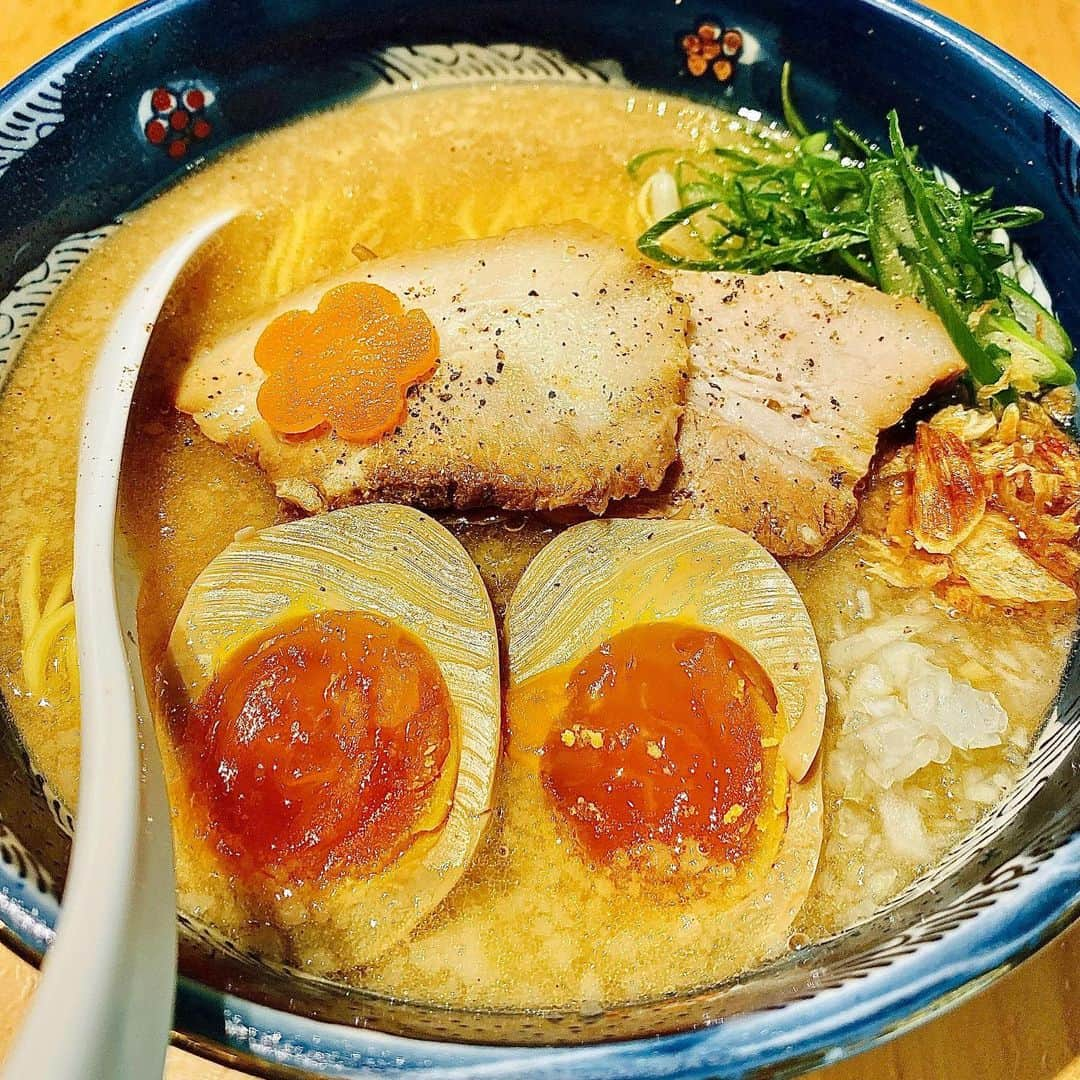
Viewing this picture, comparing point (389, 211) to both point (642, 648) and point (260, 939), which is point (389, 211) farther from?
point (260, 939)

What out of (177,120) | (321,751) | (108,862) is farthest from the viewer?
(177,120)

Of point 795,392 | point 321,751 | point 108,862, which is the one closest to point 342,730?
point 321,751

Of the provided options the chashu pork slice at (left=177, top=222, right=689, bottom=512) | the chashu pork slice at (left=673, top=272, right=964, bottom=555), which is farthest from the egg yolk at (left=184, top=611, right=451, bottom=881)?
the chashu pork slice at (left=673, top=272, right=964, bottom=555)

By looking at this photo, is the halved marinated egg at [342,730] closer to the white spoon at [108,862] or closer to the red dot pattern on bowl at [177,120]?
the white spoon at [108,862]

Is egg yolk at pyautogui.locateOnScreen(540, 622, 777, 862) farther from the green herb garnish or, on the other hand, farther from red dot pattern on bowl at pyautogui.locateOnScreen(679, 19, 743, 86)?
red dot pattern on bowl at pyautogui.locateOnScreen(679, 19, 743, 86)

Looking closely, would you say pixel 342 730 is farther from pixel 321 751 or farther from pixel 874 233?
pixel 874 233
